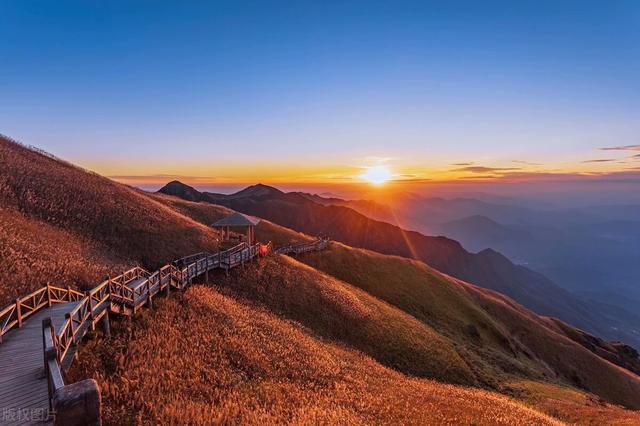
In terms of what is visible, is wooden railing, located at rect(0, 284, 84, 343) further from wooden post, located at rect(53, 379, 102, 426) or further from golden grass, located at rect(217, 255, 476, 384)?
wooden post, located at rect(53, 379, 102, 426)

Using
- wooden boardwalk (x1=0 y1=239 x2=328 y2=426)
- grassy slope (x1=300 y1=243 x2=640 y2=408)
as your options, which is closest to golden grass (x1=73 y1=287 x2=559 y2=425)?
wooden boardwalk (x1=0 y1=239 x2=328 y2=426)

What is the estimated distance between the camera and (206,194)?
16462 centimetres

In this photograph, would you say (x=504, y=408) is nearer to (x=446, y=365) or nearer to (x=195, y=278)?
(x=446, y=365)

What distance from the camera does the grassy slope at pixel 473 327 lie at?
45.2m

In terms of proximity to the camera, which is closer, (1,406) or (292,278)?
(1,406)

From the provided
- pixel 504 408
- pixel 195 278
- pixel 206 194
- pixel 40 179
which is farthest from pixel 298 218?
pixel 504 408

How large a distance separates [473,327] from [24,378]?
47.3 metres

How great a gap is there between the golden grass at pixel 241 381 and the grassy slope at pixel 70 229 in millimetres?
9281

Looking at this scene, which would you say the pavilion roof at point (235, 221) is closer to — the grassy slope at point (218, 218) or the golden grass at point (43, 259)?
the golden grass at point (43, 259)

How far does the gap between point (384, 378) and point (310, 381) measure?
22.2 feet

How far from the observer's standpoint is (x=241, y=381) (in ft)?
52.4

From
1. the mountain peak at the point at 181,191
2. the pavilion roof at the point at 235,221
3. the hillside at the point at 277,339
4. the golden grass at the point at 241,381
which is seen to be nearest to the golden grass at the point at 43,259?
the hillside at the point at 277,339

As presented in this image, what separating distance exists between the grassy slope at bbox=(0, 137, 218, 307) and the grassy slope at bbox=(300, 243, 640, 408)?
19.2 metres

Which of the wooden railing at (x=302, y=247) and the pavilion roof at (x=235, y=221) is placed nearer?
the pavilion roof at (x=235, y=221)
